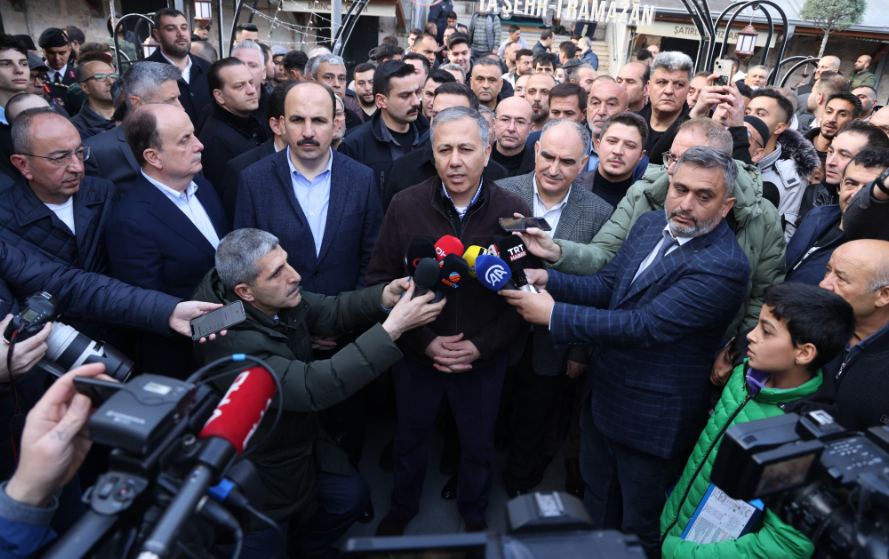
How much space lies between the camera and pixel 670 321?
2395mm

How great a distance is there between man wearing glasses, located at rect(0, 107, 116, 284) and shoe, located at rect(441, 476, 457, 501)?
232cm

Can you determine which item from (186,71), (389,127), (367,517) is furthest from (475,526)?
(186,71)

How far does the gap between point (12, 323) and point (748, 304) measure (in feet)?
10.7

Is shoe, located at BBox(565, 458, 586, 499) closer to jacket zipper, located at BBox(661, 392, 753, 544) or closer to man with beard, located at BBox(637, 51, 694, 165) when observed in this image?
jacket zipper, located at BBox(661, 392, 753, 544)

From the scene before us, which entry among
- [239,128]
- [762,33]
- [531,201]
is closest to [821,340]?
[531,201]

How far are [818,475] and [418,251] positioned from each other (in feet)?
5.47

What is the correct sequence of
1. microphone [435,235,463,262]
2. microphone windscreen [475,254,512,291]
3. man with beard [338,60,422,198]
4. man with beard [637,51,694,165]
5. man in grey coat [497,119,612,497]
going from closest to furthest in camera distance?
microphone windscreen [475,254,512,291]
microphone [435,235,463,262]
man in grey coat [497,119,612,497]
man with beard [338,60,422,198]
man with beard [637,51,694,165]

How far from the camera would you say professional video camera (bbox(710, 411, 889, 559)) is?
125 cm

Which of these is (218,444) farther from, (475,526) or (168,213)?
(475,526)

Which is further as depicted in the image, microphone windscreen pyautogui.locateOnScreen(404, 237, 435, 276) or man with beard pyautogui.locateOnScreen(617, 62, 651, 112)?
man with beard pyautogui.locateOnScreen(617, 62, 651, 112)

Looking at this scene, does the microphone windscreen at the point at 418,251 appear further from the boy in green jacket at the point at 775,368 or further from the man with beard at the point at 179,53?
the man with beard at the point at 179,53

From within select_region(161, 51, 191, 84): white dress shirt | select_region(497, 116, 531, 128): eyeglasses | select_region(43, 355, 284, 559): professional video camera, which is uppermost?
select_region(161, 51, 191, 84): white dress shirt

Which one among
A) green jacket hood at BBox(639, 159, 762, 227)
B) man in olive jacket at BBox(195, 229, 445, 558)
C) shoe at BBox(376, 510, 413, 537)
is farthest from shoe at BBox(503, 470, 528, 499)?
green jacket hood at BBox(639, 159, 762, 227)

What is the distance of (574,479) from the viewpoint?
3639 millimetres
